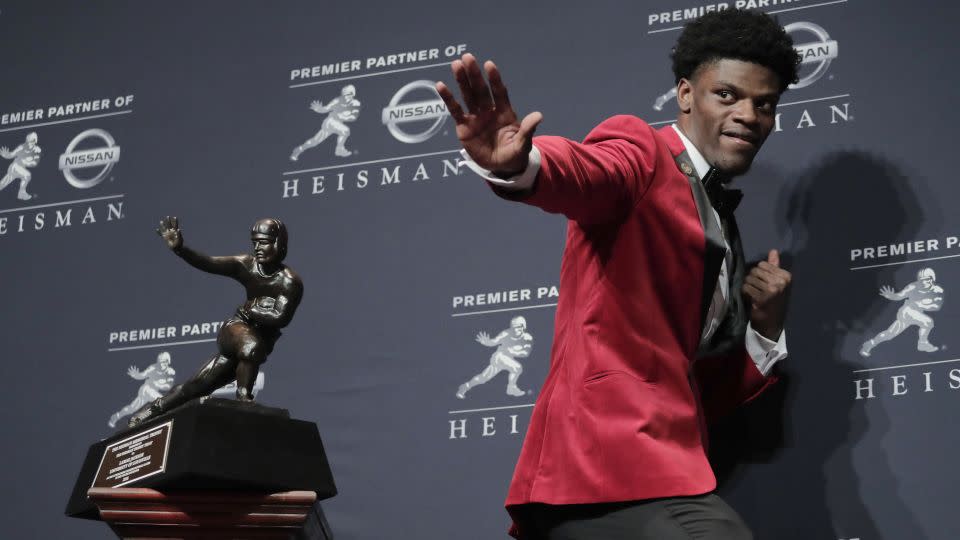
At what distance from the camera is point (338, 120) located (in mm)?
3193

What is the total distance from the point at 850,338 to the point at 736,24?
0.70 m

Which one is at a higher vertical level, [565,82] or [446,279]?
[565,82]

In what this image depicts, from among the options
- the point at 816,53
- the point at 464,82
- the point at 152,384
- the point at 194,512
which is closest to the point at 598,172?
the point at 464,82

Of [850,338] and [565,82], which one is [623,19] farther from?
[850,338]

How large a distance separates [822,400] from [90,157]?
183 centimetres

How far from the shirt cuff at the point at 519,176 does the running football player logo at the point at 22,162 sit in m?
1.97

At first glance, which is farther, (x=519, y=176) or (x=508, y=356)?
(x=508, y=356)

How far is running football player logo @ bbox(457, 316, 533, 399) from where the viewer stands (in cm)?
285

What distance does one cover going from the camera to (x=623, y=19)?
121 inches

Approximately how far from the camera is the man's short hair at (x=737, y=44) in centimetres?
238

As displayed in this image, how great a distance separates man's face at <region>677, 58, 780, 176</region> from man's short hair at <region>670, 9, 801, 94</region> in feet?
0.05

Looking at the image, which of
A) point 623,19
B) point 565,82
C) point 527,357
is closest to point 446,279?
point 527,357

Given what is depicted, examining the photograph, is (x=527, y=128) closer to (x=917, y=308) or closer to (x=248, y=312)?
(x=248, y=312)

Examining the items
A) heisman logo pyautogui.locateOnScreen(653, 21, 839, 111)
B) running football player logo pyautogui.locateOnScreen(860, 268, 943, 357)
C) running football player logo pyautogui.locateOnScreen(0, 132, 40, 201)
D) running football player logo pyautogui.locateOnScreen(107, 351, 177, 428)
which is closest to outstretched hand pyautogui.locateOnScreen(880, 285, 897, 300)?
running football player logo pyautogui.locateOnScreen(860, 268, 943, 357)
